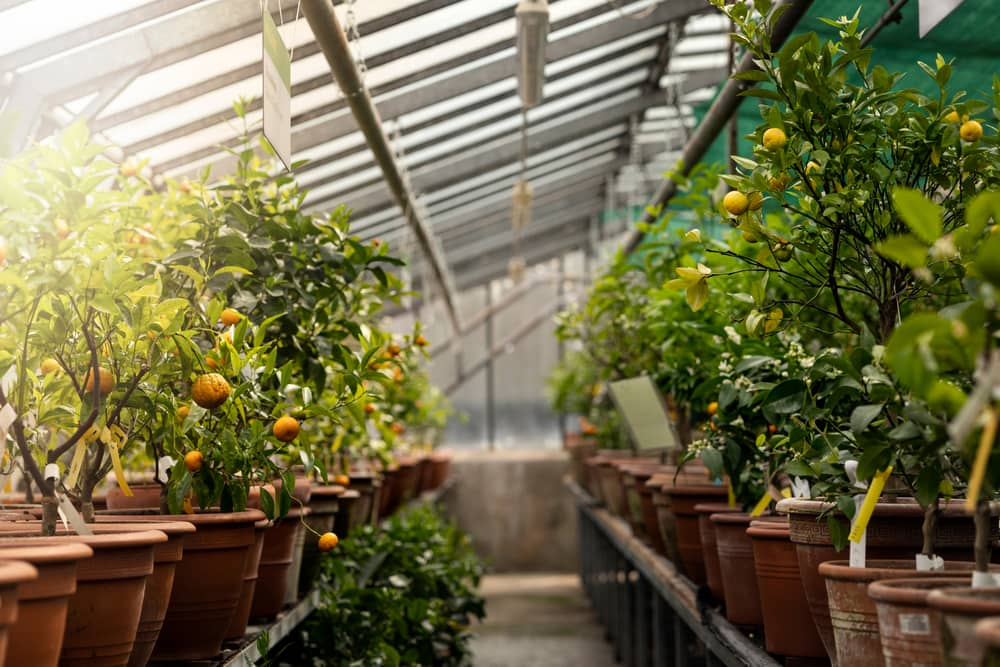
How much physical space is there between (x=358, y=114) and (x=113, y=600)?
8.35ft

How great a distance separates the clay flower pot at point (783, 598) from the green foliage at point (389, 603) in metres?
1.45

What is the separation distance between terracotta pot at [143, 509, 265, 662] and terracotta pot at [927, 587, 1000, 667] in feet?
4.21

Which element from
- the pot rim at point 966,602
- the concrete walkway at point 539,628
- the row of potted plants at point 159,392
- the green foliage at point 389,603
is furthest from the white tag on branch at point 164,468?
the concrete walkway at point 539,628

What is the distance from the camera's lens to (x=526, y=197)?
17.9ft

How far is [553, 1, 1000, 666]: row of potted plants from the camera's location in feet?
3.39

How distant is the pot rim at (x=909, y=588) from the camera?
4.03 feet

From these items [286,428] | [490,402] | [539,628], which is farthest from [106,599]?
[490,402]

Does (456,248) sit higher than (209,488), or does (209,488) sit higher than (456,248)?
(456,248)

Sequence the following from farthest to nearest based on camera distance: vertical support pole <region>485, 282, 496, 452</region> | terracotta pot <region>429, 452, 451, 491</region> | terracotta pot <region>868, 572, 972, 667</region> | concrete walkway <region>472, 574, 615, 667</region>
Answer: vertical support pole <region>485, 282, 496, 452</region>, terracotta pot <region>429, 452, 451, 491</region>, concrete walkway <region>472, 574, 615, 667</region>, terracotta pot <region>868, 572, 972, 667</region>

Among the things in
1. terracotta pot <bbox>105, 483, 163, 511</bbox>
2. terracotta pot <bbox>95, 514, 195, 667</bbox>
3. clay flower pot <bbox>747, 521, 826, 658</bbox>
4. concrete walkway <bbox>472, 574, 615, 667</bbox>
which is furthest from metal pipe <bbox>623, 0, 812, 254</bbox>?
concrete walkway <bbox>472, 574, 615, 667</bbox>

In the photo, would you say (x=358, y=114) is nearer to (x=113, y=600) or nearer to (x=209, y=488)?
(x=209, y=488)

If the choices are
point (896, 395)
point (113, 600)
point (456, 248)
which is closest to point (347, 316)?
point (113, 600)

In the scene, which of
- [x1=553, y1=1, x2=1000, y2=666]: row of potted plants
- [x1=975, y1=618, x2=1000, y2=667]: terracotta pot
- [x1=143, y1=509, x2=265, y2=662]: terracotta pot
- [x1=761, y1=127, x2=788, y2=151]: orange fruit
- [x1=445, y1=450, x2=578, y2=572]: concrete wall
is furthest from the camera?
[x1=445, y1=450, x2=578, y2=572]: concrete wall

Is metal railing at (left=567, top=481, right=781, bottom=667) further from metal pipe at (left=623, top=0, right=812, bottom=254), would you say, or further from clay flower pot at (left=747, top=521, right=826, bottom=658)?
metal pipe at (left=623, top=0, right=812, bottom=254)
